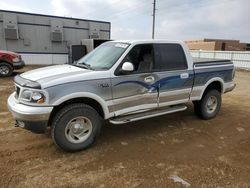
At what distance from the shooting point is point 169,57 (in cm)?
532

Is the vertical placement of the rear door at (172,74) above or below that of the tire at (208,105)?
above

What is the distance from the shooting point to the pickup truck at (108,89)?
3.90m

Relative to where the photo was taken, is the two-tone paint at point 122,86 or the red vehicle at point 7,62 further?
the red vehicle at point 7,62

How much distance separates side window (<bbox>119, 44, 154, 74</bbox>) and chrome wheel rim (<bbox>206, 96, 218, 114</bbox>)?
2162 mm

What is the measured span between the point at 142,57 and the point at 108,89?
3.80ft

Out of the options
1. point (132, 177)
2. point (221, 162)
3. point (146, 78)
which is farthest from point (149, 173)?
point (146, 78)

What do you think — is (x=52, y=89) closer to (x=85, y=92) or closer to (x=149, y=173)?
(x=85, y=92)

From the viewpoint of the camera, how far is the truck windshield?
4660mm

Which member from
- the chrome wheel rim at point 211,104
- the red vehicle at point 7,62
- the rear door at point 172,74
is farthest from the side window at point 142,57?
the red vehicle at point 7,62

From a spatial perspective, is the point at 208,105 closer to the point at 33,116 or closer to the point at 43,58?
the point at 33,116

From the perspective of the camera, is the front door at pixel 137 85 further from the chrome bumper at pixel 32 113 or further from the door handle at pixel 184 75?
the chrome bumper at pixel 32 113

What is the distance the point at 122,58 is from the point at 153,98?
1.05 m

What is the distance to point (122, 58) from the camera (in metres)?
4.62

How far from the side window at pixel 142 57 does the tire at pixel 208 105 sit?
1924 mm
